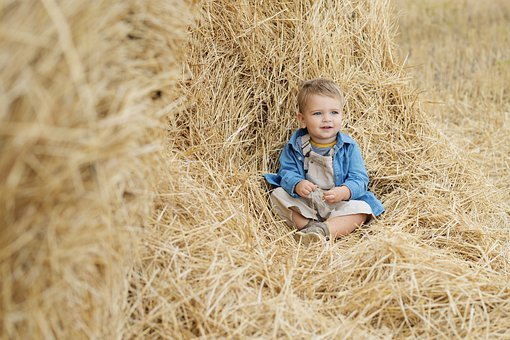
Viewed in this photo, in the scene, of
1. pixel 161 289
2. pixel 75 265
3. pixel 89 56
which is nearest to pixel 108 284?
pixel 75 265

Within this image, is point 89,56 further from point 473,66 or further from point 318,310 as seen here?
point 473,66

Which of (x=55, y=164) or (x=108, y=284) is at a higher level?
(x=55, y=164)

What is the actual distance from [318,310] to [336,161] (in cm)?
88

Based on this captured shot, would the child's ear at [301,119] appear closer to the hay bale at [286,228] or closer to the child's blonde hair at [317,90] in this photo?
the child's blonde hair at [317,90]

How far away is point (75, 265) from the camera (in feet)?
4.94

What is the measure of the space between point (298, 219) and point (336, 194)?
0.64 ft

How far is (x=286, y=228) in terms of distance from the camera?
2.65 meters

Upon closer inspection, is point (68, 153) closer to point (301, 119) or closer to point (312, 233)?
point (312, 233)

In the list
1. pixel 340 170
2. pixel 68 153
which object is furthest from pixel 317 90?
pixel 68 153

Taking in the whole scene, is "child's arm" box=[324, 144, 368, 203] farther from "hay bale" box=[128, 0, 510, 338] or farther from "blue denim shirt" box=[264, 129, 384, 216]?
"hay bale" box=[128, 0, 510, 338]

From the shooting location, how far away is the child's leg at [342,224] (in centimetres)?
257

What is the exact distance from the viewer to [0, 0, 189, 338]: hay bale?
50.8 inches

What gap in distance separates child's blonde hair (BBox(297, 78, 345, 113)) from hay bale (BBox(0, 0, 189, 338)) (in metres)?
1.11

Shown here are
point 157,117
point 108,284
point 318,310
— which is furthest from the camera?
point 318,310
